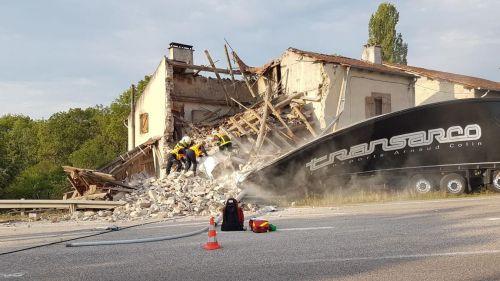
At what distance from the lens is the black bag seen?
8906mm

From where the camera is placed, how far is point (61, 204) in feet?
54.0

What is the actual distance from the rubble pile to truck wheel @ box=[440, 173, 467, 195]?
559cm

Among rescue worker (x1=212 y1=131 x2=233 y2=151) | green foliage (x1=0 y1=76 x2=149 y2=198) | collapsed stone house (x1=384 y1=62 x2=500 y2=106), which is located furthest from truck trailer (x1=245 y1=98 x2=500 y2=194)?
green foliage (x1=0 y1=76 x2=149 y2=198)

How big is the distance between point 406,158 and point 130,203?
8.45 meters

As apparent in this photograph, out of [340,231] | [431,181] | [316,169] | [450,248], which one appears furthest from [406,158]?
[450,248]

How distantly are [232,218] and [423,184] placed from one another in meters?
8.48

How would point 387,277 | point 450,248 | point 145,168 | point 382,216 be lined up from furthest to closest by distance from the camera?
point 145,168 < point 382,216 < point 450,248 < point 387,277

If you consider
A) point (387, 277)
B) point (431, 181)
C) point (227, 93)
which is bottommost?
point (387, 277)

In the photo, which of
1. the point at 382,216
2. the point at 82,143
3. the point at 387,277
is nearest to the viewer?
the point at 387,277

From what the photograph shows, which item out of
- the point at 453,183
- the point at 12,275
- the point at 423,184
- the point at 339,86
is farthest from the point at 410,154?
the point at 12,275

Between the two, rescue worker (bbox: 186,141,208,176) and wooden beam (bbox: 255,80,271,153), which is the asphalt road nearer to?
rescue worker (bbox: 186,141,208,176)

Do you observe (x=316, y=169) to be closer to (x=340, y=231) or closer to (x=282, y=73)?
(x=340, y=231)

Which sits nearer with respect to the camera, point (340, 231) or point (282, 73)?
point (340, 231)

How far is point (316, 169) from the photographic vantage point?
51.3 ft
